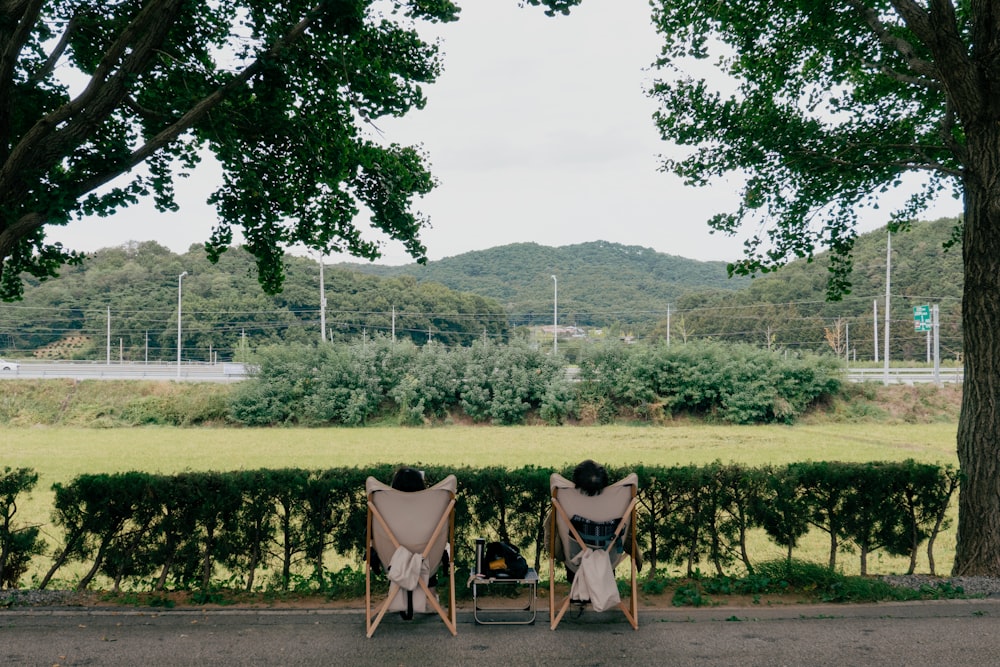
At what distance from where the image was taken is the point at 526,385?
3192cm

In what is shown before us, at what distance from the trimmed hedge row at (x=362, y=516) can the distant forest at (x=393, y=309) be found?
43.8 m

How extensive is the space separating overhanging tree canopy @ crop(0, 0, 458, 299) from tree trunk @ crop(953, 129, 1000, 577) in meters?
5.14

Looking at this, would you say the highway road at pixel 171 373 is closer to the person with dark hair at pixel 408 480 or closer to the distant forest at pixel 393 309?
the distant forest at pixel 393 309

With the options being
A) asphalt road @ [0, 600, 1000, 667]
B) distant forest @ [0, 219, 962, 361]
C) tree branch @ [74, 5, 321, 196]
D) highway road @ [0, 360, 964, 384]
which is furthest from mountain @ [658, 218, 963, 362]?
tree branch @ [74, 5, 321, 196]

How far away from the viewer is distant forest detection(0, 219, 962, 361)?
5553 cm

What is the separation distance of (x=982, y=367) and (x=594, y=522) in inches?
151

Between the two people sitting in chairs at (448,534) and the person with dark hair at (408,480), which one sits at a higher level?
the person with dark hair at (408,480)

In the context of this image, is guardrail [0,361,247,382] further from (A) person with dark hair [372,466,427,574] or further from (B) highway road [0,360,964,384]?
(A) person with dark hair [372,466,427,574]

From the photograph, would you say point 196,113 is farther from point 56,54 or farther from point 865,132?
point 865,132

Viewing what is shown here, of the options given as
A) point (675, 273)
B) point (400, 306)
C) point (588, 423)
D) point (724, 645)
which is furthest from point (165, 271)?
point (724, 645)

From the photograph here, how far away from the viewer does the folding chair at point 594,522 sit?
4.75m

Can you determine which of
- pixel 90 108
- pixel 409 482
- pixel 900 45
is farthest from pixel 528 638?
pixel 900 45

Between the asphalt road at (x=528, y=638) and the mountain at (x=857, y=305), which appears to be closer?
the asphalt road at (x=528, y=638)

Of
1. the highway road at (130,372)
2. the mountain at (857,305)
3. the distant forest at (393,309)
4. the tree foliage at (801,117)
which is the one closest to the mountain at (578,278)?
the distant forest at (393,309)
